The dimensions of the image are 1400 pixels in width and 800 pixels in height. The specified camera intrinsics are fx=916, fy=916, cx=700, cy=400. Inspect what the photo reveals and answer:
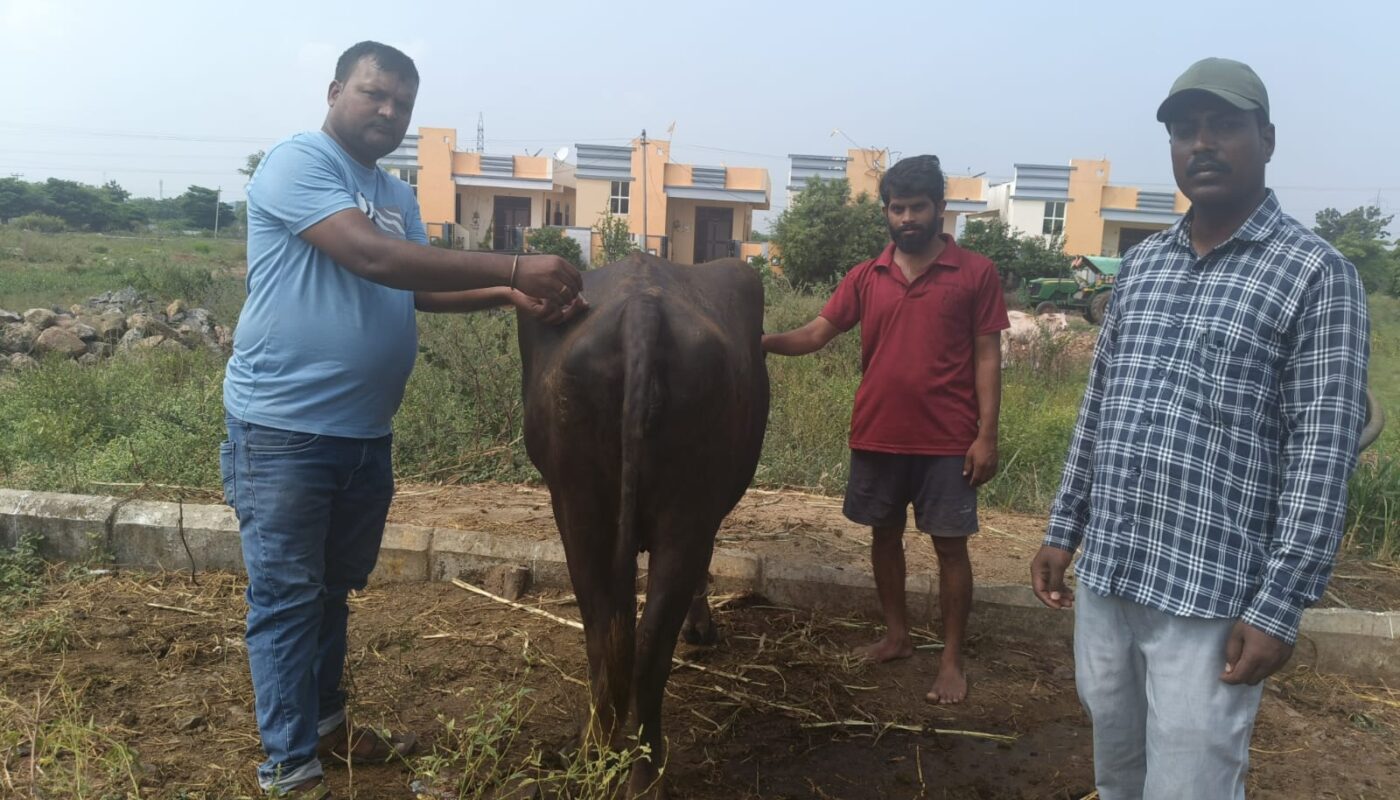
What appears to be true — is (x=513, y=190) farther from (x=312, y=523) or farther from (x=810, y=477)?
(x=312, y=523)

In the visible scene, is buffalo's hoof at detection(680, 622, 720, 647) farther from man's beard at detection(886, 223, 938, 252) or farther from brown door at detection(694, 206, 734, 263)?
brown door at detection(694, 206, 734, 263)

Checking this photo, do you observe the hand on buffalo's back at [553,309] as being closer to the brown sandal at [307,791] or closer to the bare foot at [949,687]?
the brown sandal at [307,791]

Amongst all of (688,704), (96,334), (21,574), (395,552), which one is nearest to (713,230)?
(96,334)

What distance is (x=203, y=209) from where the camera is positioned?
6175 centimetres

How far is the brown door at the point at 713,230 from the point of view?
36188 millimetres

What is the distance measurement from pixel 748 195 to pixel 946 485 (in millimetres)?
32459

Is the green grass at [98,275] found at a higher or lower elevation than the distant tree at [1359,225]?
lower

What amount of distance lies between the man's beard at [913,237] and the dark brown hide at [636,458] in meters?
1.16

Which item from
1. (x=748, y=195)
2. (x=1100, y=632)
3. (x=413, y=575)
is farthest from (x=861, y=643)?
(x=748, y=195)

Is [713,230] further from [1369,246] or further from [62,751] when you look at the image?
[62,751]

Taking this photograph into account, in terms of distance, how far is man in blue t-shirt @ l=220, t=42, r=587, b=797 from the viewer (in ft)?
8.08

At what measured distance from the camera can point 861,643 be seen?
411 cm

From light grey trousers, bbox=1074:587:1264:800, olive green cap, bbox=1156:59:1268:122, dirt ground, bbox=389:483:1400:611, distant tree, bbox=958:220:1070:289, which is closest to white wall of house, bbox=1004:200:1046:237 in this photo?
distant tree, bbox=958:220:1070:289

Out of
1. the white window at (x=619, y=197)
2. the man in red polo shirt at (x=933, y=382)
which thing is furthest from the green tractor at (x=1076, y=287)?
the man in red polo shirt at (x=933, y=382)
